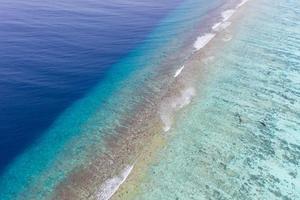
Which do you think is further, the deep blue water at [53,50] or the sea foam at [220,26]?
the sea foam at [220,26]

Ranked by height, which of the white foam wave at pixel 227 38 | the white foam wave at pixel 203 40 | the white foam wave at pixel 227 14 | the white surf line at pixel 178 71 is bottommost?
the white foam wave at pixel 227 14

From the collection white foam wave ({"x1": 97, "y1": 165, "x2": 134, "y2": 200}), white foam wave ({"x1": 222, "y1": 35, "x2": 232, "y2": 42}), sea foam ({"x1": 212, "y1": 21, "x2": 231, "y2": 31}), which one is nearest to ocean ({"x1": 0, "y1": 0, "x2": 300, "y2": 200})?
white foam wave ({"x1": 97, "y1": 165, "x2": 134, "y2": 200})

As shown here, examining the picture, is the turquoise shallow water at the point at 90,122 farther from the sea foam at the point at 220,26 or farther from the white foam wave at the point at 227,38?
the white foam wave at the point at 227,38

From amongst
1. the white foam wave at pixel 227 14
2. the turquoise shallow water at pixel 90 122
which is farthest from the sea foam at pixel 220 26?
the turquoise shallow water at pixel 90 122

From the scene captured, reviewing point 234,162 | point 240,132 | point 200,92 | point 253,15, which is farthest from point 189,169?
point 253,15

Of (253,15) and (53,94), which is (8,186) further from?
(253,15)

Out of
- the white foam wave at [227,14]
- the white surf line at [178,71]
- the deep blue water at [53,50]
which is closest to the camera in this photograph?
the deep blue water at [53,50]
